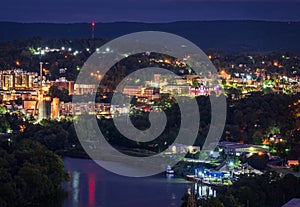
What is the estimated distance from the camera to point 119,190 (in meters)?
10.2

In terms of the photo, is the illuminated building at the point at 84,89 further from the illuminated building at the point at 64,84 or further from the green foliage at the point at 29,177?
the green foliage at the point at 29,177

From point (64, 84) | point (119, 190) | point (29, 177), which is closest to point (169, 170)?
point (119, 190)

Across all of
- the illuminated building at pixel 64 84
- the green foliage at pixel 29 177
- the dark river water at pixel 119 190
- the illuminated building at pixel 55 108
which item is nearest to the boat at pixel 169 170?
the dark river water at pixel 119 190

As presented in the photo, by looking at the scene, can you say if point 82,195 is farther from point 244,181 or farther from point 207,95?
point 207,95

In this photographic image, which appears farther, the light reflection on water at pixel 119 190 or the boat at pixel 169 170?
the boat at pixel 169 170

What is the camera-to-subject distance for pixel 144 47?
78.1 feet

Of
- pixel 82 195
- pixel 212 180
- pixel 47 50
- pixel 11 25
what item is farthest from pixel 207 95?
pixel 11 25

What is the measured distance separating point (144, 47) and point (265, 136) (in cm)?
1053

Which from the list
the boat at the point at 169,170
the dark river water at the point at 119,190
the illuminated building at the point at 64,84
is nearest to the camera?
the dark river water at the point at 119,190

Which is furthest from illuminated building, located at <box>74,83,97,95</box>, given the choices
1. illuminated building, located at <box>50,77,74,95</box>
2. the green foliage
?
the green foliage

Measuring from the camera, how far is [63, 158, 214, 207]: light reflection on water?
9.43 metres

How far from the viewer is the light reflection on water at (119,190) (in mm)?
9430

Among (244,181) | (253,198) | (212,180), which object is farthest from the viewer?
(212,180)

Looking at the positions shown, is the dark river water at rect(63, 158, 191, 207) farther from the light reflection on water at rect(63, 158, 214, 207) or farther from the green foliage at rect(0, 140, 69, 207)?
the green foliage at rect(0, 140, 69, 207)
